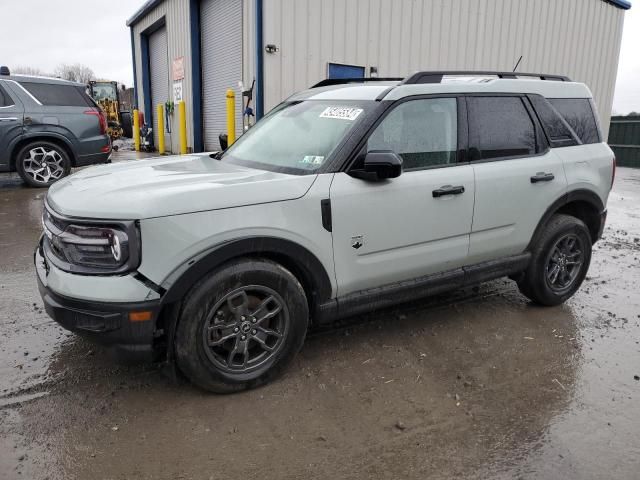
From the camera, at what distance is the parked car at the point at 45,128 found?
8.68m

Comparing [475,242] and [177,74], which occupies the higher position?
[177,74]

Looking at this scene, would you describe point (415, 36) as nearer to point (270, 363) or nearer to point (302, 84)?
point (302, 84)

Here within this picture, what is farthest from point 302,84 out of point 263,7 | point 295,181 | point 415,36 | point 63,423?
point 63,423

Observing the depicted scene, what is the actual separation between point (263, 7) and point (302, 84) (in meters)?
1.60

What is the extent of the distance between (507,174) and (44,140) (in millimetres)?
8369

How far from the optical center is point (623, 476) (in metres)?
2.31

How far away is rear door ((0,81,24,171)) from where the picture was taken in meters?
8.58

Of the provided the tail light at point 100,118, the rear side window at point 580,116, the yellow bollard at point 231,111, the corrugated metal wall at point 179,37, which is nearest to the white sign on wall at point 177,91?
the corrugated metal wall at point 179,37

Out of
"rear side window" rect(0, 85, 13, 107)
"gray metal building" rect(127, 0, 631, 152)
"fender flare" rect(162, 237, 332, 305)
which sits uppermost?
"gray metal building" rect(127, 0, 631, 152)

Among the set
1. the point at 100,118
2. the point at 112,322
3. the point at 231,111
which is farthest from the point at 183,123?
the point at 112,322

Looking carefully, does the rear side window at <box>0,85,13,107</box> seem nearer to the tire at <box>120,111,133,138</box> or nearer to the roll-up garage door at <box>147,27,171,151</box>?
the roll-up garage door at <box>147,27,171,151</box>

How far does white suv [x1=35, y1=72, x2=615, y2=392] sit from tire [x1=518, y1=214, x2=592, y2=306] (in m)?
0.01

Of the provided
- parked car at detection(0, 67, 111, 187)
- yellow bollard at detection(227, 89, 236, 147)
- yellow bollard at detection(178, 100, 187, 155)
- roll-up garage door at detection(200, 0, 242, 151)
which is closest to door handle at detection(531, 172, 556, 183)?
yellow bollard at detection(227, 89, 236, 147)

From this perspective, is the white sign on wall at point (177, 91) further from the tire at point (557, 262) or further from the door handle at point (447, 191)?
the door handle at point (447, 191)
